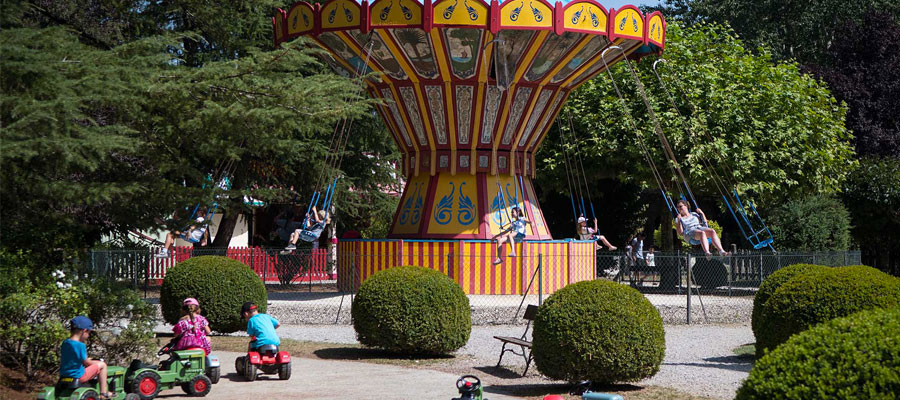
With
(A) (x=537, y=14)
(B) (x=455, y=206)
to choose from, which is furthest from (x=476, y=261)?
(A) (x=537, y=14)

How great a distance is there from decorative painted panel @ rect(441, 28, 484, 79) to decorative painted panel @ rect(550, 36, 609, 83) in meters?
2.40

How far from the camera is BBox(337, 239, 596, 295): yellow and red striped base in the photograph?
23.6m

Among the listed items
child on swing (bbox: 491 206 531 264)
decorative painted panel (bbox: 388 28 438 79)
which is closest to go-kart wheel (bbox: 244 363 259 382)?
child on swing (bbox: 491 206 531 264)

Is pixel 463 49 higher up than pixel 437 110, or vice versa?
pixel 463 49

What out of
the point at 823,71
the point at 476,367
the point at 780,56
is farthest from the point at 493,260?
the point at 780,56

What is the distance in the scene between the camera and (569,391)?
40.1ft

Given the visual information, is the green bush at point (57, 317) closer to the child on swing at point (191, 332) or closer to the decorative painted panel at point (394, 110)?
the child on swing at point (191, 332)

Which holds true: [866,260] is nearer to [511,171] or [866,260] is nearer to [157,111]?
[511,171]

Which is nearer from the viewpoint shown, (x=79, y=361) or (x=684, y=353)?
(x=79, y=361)

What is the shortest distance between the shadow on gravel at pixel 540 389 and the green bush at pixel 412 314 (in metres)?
2.42

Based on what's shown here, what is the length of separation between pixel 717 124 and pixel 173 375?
2210 centimetres

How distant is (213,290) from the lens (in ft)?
57.1

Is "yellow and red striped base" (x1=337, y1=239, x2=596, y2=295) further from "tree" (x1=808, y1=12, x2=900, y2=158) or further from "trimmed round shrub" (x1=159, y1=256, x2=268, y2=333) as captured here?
"tree" (x1=808, y1=12, x2=900, y2=158)

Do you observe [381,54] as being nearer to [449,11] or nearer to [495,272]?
[449,11]
